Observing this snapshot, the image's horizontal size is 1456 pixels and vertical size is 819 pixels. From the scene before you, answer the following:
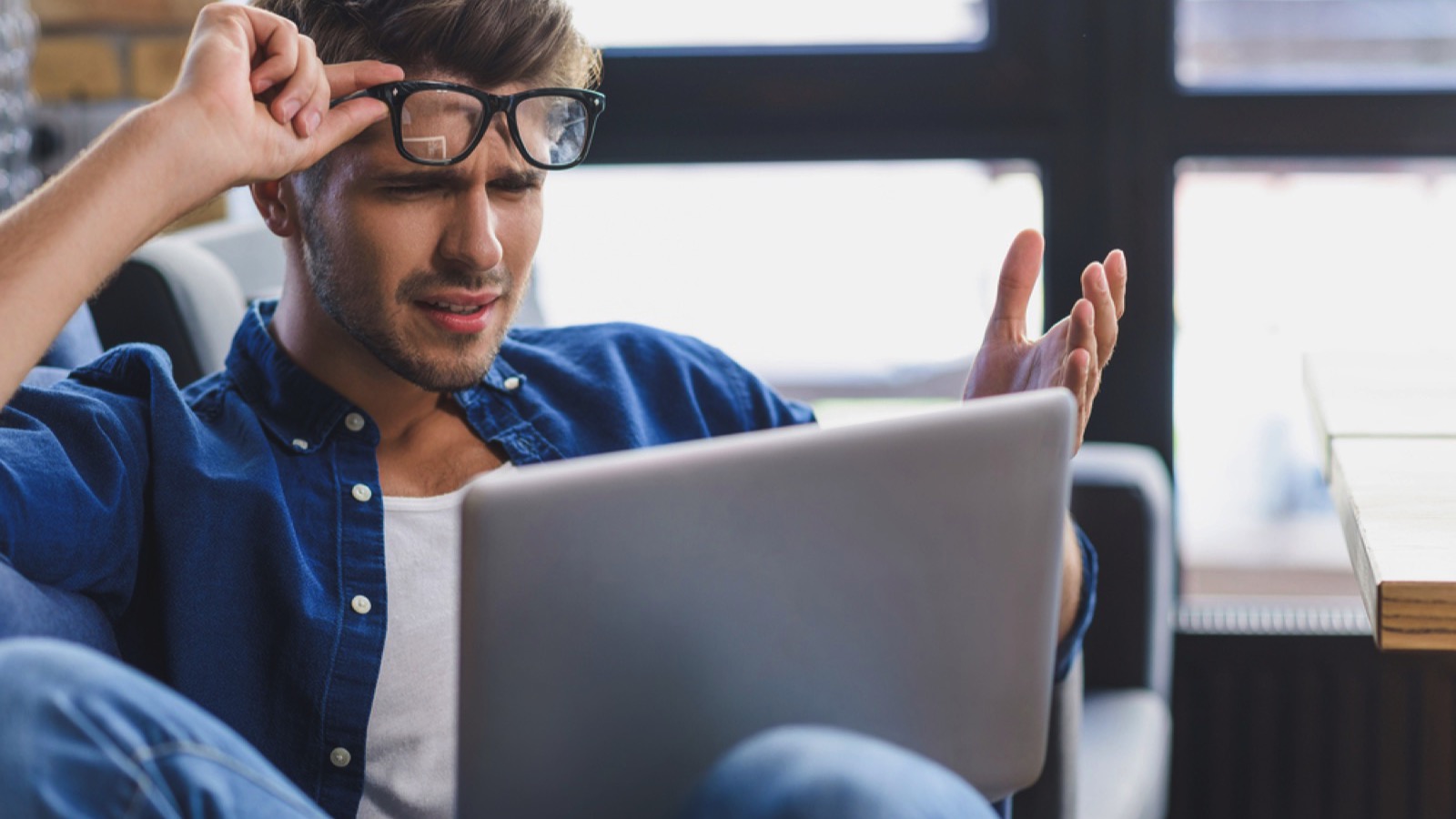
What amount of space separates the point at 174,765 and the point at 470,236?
0.58 metres

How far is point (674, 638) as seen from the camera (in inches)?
26.3

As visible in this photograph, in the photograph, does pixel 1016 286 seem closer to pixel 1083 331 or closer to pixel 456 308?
pixel 1083 331

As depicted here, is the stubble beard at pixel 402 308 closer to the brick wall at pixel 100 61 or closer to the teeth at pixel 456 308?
the teeth at pixel 456 308

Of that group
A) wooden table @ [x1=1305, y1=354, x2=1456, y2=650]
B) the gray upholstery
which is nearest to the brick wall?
the gray upholstery

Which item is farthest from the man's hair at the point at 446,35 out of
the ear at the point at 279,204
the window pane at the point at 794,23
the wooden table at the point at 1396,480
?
the window pane at the point at 794,23

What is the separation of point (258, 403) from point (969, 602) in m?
0.66

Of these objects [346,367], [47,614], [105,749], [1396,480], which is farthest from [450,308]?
[1396,480]

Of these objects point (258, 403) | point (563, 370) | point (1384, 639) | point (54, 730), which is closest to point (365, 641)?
point (258, 403)

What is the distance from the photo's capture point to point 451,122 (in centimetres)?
111

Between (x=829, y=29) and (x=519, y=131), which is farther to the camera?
(x=829, y=29)

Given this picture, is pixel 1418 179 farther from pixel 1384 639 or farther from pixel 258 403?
pixel 258 403

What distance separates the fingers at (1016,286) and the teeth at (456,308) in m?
0.41

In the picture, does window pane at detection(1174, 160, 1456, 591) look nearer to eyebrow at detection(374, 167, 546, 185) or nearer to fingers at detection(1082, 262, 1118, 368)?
fingers at detection(1082, 262, 1118, 368)

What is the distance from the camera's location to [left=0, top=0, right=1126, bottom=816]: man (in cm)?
99
